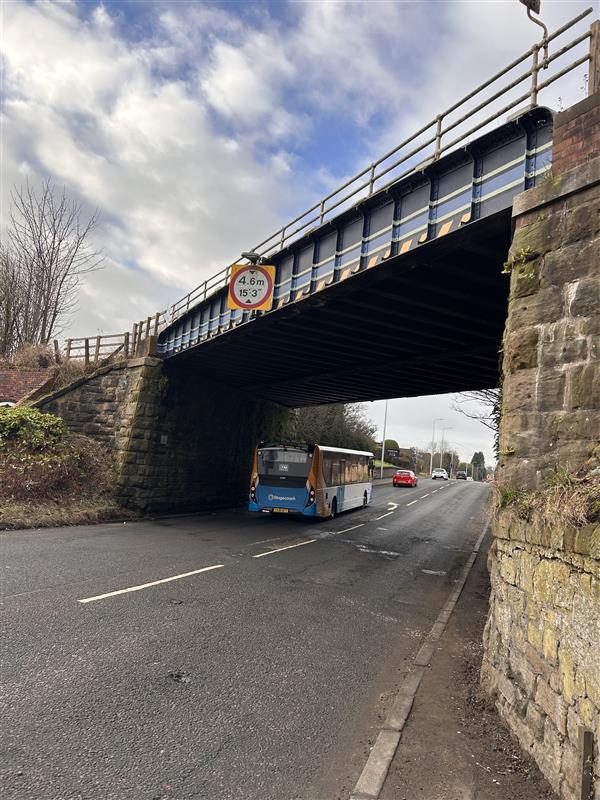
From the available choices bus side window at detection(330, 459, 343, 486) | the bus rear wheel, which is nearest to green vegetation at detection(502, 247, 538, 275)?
bus side window at detection(330, 459, 343, 486)

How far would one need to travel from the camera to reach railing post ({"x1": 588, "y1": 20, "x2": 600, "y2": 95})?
6078 millimetres

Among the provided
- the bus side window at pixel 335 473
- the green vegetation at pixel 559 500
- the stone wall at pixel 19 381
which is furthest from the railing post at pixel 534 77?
the stone wall at pixel 19 381

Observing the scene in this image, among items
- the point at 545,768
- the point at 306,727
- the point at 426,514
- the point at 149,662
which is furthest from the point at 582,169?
the point at 426,514

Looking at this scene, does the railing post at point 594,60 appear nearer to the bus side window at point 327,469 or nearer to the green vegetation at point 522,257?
the green vegetation at point 522,257

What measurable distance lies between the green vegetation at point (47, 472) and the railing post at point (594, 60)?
48.1 feet

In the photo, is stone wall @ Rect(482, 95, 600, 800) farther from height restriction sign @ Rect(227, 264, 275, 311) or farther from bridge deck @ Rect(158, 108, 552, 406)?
height restriction sign @ Rect(227, 264, 275, 311)

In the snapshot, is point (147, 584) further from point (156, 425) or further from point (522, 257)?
point (156, 425)

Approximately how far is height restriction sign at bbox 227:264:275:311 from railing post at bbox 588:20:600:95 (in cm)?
879

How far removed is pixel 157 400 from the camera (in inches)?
790

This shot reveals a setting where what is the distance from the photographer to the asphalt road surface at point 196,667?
11.3ft

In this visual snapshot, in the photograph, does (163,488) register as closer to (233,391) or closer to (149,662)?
(233,391)

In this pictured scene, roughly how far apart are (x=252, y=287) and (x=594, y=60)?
948 centimetres

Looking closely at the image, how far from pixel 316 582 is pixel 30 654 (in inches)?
211

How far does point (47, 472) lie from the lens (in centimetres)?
1603
